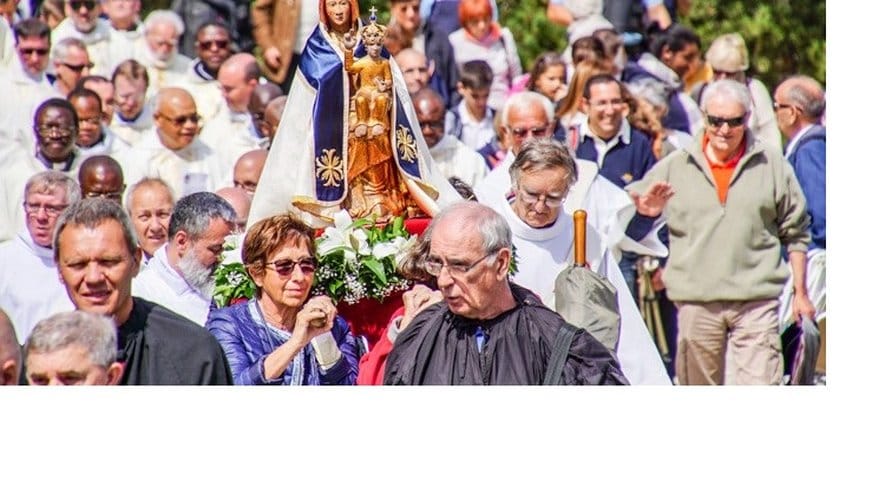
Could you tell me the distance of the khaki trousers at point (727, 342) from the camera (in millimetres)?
10781

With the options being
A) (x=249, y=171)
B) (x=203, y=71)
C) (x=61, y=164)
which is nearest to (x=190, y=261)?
(x=249, y=171)

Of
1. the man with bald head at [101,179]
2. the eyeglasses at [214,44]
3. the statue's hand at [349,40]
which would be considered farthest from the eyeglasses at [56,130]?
the statue's hand at [349,40]

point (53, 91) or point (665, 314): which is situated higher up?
point (53, 91)

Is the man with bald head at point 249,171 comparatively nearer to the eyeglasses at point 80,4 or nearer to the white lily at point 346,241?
the white lily at point 346,241

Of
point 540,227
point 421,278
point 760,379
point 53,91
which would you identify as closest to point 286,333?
point 421,278

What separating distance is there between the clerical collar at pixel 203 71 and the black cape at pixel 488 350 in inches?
196

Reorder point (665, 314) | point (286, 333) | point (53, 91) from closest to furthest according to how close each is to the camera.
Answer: point (286, 333)
point (665, 314)
point (53, 91)

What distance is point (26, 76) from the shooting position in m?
12.4

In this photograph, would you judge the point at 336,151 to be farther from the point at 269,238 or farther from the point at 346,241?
the point at 269,238

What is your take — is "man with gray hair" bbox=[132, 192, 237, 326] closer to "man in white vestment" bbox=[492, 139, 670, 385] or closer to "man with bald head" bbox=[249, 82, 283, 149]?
"man in white vestment" bbox=[492, 139, 670, 385]

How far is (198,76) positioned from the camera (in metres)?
13.1

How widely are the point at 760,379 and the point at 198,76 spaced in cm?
418

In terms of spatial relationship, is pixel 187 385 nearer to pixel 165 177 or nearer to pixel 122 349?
pixel 122 349

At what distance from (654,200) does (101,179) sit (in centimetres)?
275
